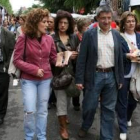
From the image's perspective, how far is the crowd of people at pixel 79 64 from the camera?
3.57 m

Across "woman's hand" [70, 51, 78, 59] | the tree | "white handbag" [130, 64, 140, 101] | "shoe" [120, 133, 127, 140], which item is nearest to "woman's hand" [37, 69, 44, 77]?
"woman's hand" [70, 51, 78, 59]

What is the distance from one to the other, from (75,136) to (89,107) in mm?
686

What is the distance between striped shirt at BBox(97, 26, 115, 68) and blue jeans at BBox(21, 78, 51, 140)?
73 centimetres

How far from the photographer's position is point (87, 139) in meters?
4.29

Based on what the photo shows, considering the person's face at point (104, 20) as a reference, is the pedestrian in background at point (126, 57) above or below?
below

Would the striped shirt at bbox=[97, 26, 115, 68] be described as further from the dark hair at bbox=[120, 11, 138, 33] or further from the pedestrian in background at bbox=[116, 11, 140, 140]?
the dark hair at bbox=[120, 11, 138, 33]

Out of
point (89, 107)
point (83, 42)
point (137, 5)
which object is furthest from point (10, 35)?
point (137, 5)

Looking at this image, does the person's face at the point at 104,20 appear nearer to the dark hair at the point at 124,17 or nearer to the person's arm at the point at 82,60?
the person's arm at the point at 82,60

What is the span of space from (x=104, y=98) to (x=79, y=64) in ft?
1.99

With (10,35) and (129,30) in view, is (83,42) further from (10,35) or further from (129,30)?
(10,35)

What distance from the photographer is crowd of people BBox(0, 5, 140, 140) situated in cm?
357

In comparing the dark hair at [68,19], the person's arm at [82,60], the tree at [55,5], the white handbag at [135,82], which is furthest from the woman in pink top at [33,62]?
the tree at [55,5]

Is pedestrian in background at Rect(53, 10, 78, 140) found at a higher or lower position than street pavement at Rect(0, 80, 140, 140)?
higher

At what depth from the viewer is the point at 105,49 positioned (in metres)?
3.67
